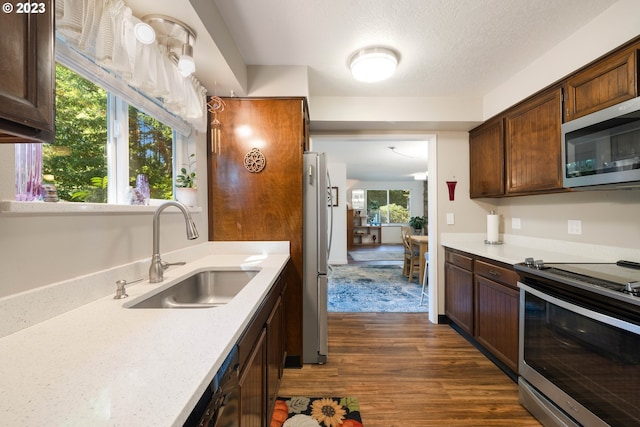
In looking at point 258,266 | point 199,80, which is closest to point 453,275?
point 258,266

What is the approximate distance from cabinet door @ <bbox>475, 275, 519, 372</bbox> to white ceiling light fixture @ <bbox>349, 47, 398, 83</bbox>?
1.82m

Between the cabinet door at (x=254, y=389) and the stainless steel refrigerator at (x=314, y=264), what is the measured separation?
3.05 ft

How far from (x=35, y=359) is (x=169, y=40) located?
152cm

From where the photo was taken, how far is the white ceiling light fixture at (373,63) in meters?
1.92

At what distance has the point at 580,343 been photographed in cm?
135

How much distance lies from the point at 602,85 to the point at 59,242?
2.78 meters

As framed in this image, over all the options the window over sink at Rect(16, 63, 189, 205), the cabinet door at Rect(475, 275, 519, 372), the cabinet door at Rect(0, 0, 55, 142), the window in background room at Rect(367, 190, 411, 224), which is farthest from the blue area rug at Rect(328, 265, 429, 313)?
the window in background room at Rect(367, 190, 411, 224)

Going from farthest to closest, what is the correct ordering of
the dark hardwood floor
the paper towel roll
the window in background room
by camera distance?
1. the window in background room
2. the paper towel roll
3. the dark hardwood floor

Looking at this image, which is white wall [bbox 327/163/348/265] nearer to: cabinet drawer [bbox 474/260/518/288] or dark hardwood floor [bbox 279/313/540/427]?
dark hardwood floor [bbox 279/313/540/427]

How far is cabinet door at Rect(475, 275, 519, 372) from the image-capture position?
1.92m

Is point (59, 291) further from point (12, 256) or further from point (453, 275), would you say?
point (453, 275)

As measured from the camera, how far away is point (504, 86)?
8.08 feet

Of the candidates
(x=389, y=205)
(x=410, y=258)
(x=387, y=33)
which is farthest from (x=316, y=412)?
(x=389, y=205)

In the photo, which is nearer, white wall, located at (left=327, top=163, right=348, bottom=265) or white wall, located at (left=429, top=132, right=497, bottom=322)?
white wall, located at (left=429, top=132, right=497, bottom=322)
